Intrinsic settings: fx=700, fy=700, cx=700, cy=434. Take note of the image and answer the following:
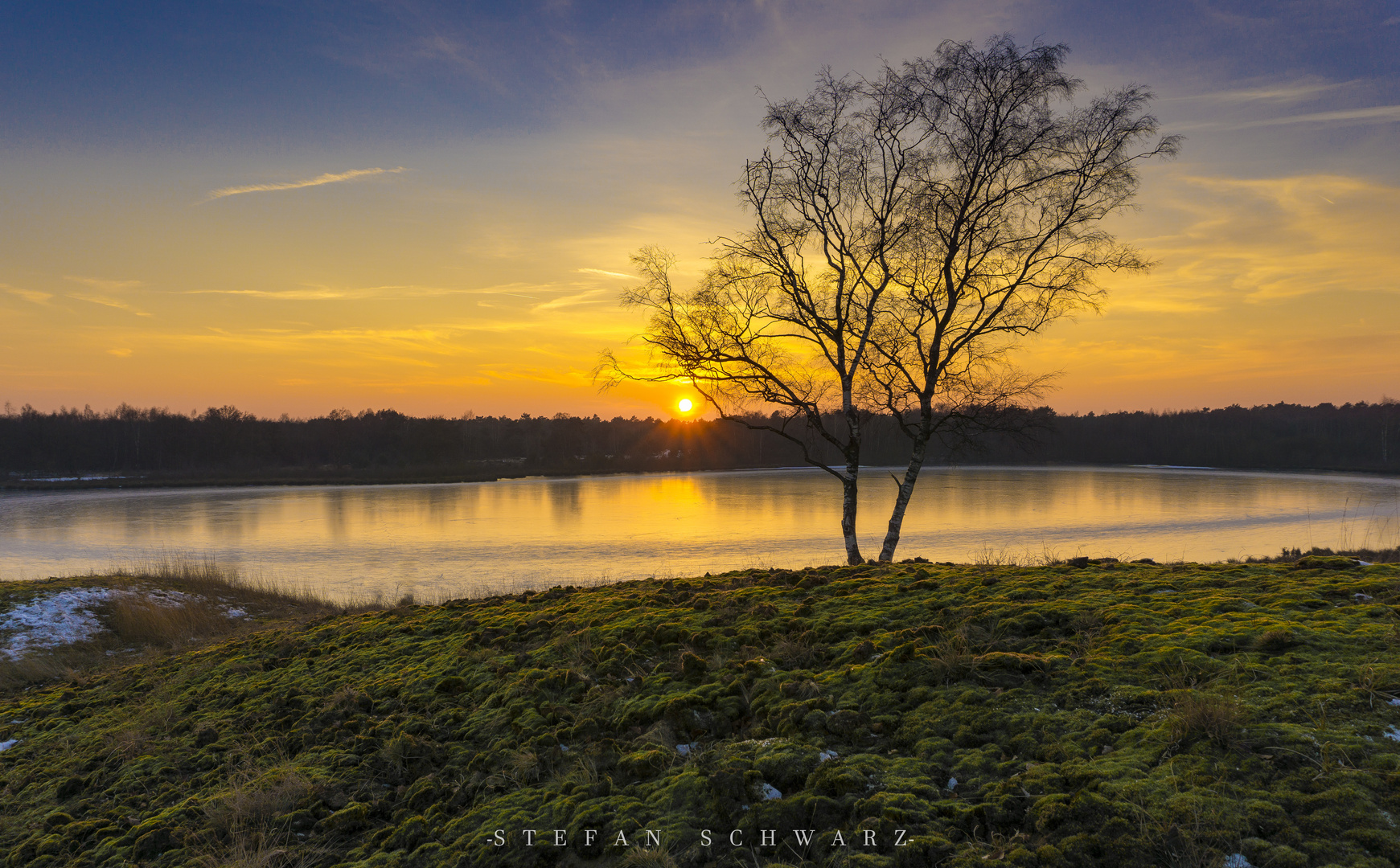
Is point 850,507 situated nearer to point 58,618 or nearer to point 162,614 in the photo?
point 162,614

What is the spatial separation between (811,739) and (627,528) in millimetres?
30419

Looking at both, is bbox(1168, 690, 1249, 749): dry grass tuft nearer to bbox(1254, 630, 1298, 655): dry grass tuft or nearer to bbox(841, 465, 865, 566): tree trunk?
bbox(1254, 630, 1298, 655): dry grass tuft

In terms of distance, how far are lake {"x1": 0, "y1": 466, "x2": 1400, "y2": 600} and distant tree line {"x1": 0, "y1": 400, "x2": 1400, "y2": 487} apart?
98.9ft

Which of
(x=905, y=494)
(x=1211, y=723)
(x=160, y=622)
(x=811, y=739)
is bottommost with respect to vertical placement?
(x=160, y=622)

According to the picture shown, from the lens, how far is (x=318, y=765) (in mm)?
4977

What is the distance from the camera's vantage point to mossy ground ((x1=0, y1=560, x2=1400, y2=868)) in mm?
3152

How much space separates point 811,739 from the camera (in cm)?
416

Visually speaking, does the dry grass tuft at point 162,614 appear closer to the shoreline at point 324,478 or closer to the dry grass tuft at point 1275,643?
the dry grass tuft at point 1275,643

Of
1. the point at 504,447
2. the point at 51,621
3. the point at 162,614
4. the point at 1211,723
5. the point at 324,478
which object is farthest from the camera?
the point at 504,447

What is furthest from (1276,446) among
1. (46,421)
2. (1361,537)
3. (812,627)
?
(46,421)

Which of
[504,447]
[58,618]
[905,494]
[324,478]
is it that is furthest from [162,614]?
[504,447]

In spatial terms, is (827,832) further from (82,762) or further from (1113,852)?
(82,762)

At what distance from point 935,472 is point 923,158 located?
225 feet

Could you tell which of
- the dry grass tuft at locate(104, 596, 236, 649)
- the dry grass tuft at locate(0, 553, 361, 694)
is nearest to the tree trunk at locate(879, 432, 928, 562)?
the dry grass tuft at locate(0, 553, 361, 694)
